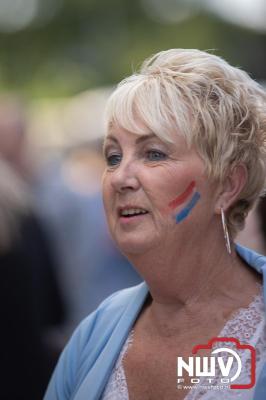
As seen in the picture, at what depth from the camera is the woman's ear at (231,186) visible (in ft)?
10.5

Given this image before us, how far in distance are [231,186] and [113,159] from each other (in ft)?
1.52

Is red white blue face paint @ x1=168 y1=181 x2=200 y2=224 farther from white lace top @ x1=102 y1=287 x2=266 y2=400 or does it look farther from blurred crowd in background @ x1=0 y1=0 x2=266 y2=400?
blurred crowd in background @ x1=0 y1=0 x2=266 y2=400

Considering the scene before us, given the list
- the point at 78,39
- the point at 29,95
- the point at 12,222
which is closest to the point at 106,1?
the point at 78,39

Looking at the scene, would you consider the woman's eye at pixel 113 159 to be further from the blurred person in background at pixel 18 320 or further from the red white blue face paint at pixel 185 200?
the blurred person in background at pixel 18 320

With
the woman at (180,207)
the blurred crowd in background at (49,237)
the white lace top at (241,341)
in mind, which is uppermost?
the woman at (180,207)

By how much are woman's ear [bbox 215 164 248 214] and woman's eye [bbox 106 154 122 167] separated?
0.41 m

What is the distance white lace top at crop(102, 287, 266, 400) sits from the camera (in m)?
2.96

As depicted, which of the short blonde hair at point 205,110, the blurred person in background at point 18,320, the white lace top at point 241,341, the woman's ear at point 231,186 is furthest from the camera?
the blurred person in background at point 18,320

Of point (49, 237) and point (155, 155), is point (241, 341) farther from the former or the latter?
point (49, 237)

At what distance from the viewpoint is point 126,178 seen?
3.15 meters

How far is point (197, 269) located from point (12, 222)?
1.58 metres

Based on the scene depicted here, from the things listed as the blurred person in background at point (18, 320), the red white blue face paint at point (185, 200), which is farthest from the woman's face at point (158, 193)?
the blurred person in background at point (18, 320)

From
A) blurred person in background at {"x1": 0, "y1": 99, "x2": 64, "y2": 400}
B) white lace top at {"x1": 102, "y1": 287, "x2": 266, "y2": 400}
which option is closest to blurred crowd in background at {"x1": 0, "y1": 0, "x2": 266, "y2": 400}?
blurred person in background at {"x1": 0, "y1": 99, "x2": 64, "y2": 400}

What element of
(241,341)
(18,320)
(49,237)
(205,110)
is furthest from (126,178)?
(49,237)
